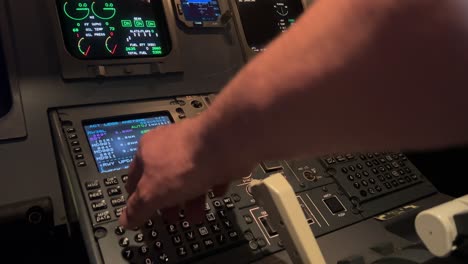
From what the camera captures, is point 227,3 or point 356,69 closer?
point 356,69

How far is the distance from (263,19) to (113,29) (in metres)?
0.43

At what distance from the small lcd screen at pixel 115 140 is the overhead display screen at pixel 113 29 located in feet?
0.53

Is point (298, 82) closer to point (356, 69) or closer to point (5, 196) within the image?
point (356, 69)

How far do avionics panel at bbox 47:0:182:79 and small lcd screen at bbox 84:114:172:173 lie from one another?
0.12 meters

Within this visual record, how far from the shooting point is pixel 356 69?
47 cm

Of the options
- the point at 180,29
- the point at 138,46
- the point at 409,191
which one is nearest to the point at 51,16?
the point at 138,46

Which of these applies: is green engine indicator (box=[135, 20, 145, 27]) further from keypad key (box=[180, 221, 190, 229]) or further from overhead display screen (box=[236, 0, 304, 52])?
keypad key (box=[180, 221, 190, 229])

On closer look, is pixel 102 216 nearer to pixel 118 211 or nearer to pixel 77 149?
pixel 118 211

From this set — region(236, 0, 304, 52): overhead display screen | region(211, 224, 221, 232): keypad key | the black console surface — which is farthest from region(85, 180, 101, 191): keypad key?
region(236, 0, 304, 52): overhead display screen

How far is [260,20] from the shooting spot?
4.22 ft

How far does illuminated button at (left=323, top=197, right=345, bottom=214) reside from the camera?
994mm

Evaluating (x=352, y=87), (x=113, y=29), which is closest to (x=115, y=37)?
(x=113, y=29)

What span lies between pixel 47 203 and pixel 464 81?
67cm

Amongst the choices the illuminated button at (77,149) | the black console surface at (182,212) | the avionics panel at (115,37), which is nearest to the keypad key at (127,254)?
the black console surface at (182,212)
